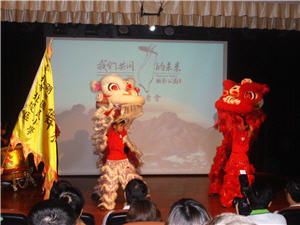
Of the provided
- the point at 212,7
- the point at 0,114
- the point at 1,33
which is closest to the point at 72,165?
the point at 0,114

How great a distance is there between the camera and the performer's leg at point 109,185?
13.5 ft

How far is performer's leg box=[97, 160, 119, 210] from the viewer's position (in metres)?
4.12

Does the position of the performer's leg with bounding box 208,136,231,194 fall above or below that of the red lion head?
below

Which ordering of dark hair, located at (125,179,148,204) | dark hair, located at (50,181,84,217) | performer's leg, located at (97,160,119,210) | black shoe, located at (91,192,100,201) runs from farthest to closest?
black shoe, located at (91,192,100,201) < performer's leg, located at (97,160,119,210) < dark hair, located at (125,179,148,204) < dark hair, located at (50,181,84,217)

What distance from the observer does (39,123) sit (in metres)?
2.91

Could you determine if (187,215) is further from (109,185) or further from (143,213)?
(109,185)

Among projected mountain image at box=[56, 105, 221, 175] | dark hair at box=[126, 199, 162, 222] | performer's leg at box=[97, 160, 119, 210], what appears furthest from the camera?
projected mountain image at box=[56, 105, 221, 175]

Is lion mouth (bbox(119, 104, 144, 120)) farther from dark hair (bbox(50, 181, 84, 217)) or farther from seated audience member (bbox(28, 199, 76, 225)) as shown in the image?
seated audience member (bbox(28, 199, 76, 225))

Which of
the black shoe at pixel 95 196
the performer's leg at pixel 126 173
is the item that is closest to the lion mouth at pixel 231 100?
the performer's leg at pixel 126 173

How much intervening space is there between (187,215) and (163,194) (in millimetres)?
3451

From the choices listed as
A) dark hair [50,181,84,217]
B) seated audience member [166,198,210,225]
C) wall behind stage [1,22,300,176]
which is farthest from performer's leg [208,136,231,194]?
seated audience member [166,198,210,225]

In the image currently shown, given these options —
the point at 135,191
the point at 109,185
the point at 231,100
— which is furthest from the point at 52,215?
the point at 231,100

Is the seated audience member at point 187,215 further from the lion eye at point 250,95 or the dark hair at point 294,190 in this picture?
the lion eye at point 250,95

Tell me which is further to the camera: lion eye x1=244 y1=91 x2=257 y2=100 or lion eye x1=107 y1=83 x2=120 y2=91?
lion eye x1=244 y1=91 x2=257 y2=100
